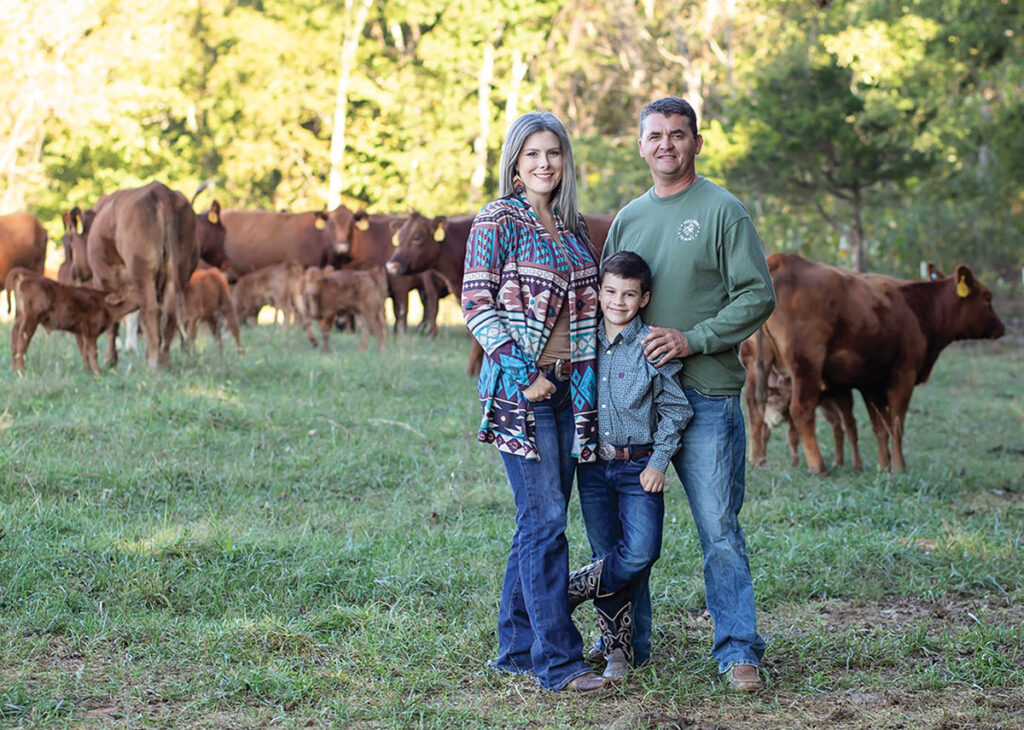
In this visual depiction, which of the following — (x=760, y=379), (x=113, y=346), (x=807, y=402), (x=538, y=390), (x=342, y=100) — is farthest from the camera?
(x=342, y=100)

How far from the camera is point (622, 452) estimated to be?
4270 millimetres

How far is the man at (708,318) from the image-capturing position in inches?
167

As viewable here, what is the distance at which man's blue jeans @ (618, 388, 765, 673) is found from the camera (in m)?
4.31

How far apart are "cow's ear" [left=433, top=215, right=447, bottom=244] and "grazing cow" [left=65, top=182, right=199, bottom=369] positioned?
402cm

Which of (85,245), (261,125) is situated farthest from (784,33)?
(85,245)

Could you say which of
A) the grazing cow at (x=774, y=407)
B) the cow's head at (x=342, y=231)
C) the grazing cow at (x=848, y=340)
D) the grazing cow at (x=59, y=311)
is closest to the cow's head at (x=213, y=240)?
the cow's head at (x=342, y=231)

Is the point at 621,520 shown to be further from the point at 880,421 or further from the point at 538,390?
the point at 880,421

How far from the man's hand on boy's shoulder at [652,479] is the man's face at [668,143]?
42.8 inches

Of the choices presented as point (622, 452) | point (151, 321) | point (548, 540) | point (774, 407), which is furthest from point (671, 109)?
point (151, 321)

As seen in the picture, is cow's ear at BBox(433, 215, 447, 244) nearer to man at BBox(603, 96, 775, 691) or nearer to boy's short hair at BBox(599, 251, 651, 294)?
man at BBox(603, 96, 775, 691)

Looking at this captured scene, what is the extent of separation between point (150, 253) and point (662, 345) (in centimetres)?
842

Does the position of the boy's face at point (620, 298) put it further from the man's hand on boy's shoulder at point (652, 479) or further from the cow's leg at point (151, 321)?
the cow's leg at point (151, 321)

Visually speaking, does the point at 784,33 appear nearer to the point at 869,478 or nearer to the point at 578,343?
the point at 869,478

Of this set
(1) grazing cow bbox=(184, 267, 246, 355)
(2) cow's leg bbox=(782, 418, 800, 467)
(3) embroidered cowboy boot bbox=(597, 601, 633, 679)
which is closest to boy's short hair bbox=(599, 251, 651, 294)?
(3) embroidered cowboy boot bbox=(597, 601, 633, 679)
